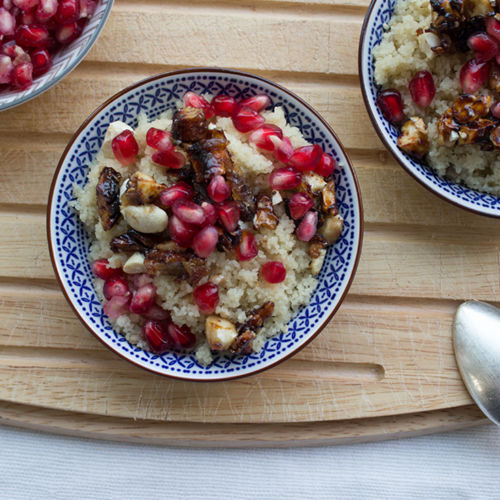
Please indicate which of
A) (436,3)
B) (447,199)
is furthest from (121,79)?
(447,199)

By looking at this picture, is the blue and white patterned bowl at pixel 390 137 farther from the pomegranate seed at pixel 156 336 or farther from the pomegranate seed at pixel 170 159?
the pomegranate seed at pixel 156 336

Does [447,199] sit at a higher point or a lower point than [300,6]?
lower

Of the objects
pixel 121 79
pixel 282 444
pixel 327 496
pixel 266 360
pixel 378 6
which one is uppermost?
pixel 378 6

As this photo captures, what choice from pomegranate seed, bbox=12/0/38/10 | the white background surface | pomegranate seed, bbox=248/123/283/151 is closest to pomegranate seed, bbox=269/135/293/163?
pomegranate seed, bbox=248/123/283/151

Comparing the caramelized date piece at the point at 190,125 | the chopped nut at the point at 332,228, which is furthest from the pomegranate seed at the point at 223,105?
the chopped nut at the point at 332,228

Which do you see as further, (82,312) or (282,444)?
(282,444)

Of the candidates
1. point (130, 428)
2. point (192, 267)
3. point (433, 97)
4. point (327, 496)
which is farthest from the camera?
point (327, 496)

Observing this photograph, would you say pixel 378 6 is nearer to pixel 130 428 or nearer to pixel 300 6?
pixel 300 6
